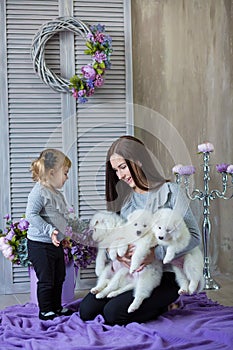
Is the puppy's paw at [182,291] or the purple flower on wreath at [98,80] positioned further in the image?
the purple flower on wreath at [98,80]

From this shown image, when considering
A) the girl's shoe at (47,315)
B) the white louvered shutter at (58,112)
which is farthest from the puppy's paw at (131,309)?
the white louvered shutter at (58,112)

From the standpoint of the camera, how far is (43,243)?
310cm

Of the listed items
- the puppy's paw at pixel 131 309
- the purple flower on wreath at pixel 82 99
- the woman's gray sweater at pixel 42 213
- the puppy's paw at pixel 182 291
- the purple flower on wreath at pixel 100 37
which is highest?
the purple flower on wreath at pixel 100 37

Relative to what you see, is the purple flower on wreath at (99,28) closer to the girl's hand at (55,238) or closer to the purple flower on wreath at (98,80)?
the purple flower on wreath at (98,80)

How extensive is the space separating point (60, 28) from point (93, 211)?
1.13 metres

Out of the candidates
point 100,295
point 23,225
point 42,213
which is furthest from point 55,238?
point 23,225

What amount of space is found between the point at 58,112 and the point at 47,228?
40.2 inches

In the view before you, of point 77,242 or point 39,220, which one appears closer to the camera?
point 39,220

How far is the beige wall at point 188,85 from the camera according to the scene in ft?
13.1

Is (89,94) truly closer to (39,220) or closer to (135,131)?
(135,131)

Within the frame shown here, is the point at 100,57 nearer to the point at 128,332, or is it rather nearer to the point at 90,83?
the point at 90,83

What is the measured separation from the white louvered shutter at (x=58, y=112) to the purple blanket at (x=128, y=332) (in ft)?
3.26

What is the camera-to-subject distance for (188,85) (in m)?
4.09

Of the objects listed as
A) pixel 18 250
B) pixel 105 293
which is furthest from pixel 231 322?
pixel 18 250
